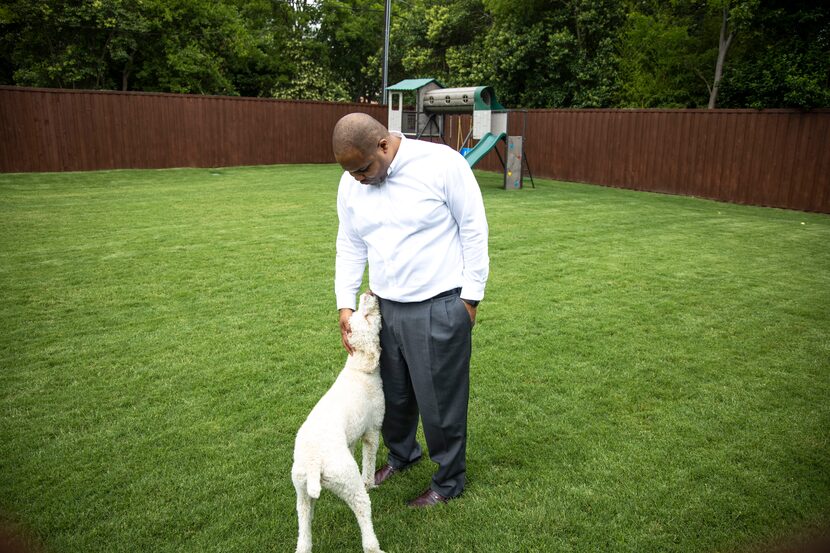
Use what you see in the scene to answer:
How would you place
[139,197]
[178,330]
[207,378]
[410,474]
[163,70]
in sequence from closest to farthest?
[410,474] → [207,378] → [178,330] → [139,197] → [163,70]

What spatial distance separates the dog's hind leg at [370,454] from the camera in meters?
2.73

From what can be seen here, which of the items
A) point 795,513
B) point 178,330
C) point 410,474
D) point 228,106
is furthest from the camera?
point 228,106

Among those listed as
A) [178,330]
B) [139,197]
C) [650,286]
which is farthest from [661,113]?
[178,330]

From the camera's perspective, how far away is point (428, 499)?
2.73 m

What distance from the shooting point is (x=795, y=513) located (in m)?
2.68

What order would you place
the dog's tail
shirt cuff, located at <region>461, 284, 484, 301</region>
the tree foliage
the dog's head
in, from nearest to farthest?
the dog's tail < shirt cuff, located at <region>461, 284, 484, 301</region> < the dog's head < the tree foliage

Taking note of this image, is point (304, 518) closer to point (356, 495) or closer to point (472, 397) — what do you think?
point (356, 495)

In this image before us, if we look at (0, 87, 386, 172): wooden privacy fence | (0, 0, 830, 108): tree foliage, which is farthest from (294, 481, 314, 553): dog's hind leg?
(0, 0, 830, 108): tree foliage

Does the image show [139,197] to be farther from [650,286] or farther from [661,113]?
[661,113]

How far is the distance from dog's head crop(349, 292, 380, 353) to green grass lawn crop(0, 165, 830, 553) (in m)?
0.80

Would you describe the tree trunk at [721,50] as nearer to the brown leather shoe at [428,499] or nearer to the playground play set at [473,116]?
the playground play set at [473,116]

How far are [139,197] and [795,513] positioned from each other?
11.8 metres

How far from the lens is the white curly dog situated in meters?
2.17

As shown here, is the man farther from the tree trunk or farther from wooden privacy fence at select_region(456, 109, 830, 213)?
the tree trunk
